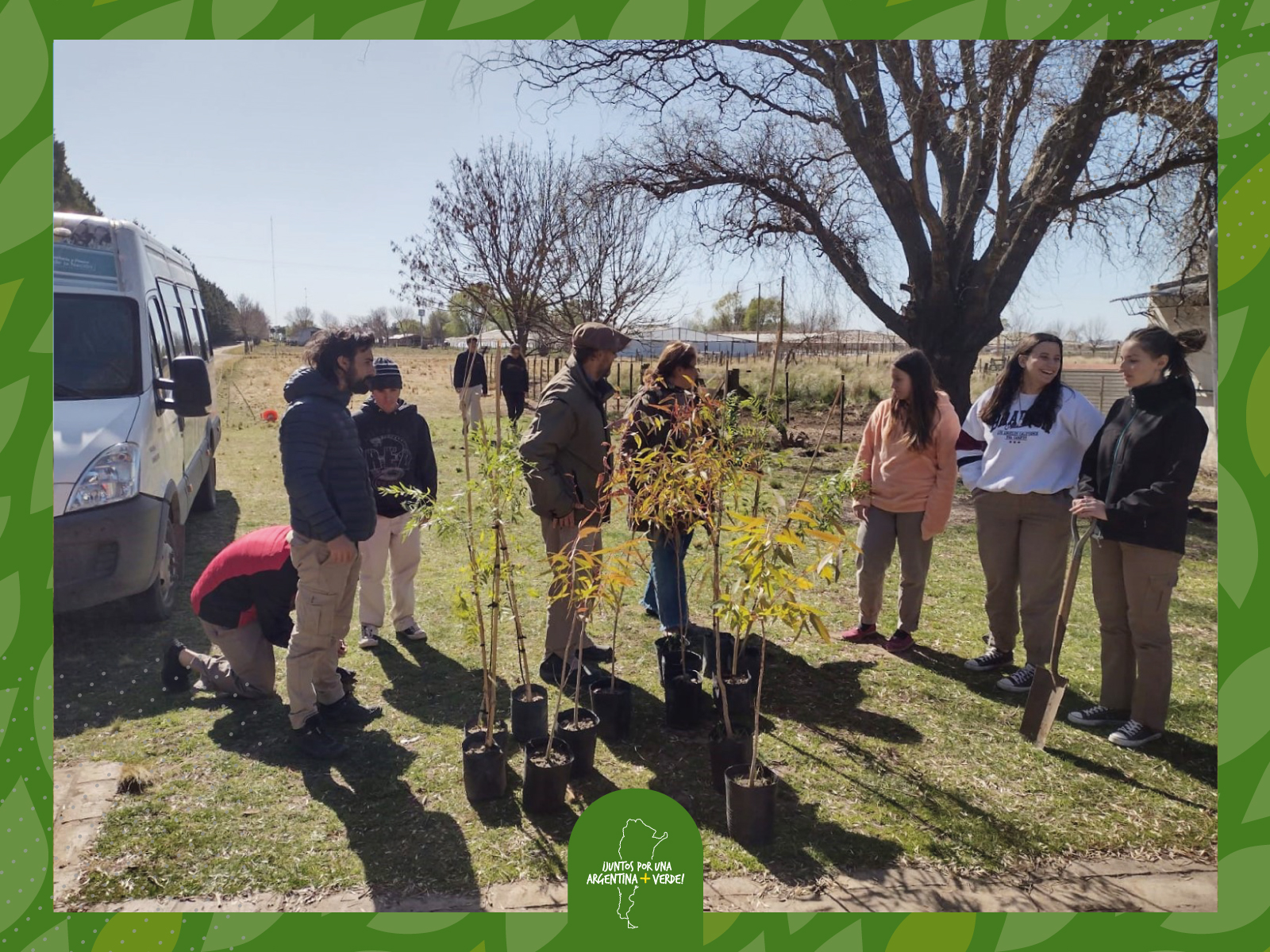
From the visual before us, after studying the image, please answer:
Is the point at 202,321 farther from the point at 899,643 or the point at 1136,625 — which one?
the point at 1136,625

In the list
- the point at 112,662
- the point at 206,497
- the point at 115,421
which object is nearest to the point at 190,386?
the point at 115,421

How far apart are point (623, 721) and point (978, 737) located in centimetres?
168

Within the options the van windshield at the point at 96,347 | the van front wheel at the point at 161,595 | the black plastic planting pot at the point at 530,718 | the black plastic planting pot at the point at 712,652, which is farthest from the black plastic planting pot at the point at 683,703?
the van windshield at the point at 96,347

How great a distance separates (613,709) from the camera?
3830 mm

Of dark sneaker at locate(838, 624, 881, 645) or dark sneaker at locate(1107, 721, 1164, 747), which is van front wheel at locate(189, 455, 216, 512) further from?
dark sneaker at locate(1107, 721, 1164, 747)

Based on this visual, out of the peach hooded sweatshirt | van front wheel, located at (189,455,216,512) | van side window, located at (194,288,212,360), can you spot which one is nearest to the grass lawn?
the peach hooded sweatshirt

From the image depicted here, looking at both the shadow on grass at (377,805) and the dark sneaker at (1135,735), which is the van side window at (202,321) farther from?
the dark sneaker at (1135,735)

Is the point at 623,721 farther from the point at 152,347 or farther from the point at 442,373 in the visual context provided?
the point at 442,373

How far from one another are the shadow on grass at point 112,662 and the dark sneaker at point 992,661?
4.13m

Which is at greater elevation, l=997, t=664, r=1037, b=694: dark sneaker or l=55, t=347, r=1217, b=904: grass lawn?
l=997, t=664, r=1037, b=694: dark sneaker

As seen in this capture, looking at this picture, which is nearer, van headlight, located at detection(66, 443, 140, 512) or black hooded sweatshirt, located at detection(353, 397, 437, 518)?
van headlight, located at detection(66, 443, 140, 512)

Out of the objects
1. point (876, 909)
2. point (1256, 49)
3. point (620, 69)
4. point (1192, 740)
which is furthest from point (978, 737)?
point (620, 69)

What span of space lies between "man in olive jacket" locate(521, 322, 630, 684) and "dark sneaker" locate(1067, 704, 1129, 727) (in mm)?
2467

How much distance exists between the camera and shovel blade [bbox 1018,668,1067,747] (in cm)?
378
